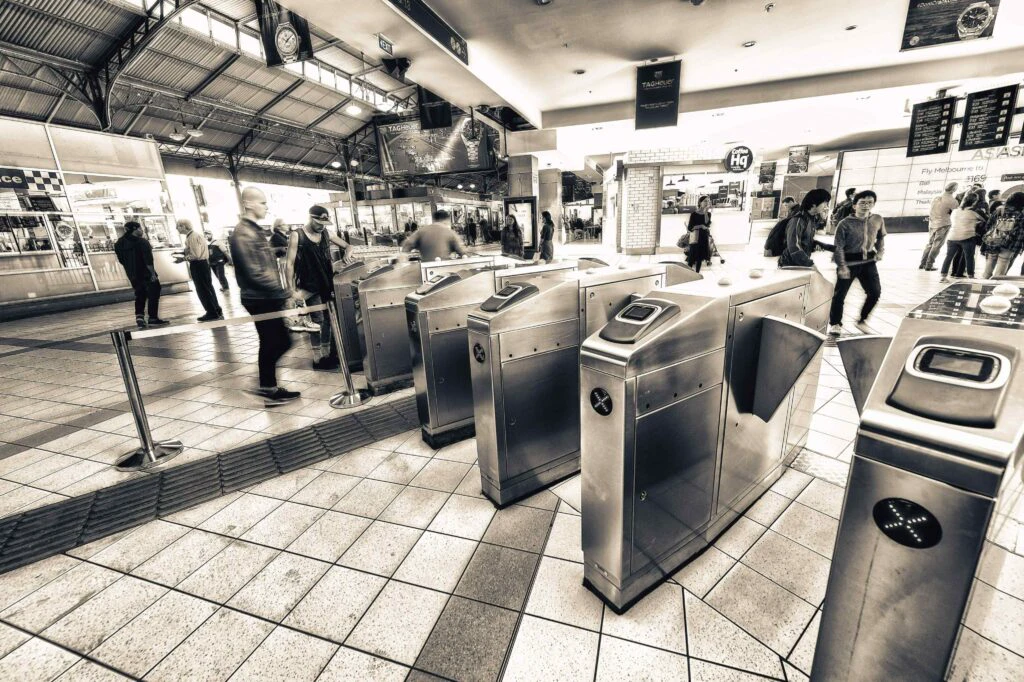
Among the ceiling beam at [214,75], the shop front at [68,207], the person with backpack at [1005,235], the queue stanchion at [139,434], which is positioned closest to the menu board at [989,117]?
the person with backpack at [1005,235]

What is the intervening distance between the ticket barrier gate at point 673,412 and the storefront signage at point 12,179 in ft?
39.6

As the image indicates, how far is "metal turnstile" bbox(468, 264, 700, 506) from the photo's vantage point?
2102 mm

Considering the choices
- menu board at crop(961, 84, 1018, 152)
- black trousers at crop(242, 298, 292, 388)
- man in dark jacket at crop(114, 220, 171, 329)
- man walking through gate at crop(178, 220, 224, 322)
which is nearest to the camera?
black trousers at crop(242, 298, 292, 388)

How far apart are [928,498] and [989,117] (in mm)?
9944

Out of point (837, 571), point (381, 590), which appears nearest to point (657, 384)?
point (837, 571)

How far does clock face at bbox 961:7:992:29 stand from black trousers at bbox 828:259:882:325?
2.81 meters

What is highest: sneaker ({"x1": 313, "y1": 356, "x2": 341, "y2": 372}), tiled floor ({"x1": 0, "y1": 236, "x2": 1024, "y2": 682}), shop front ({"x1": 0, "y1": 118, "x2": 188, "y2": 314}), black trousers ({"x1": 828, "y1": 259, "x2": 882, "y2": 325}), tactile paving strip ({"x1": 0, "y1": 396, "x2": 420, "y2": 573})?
shop front ({"x1": 0, "y1": 118, "x2": 188, "y2": 314})

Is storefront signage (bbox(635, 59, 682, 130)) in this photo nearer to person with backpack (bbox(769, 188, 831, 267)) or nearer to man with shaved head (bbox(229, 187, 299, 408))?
person with backpack (bbox(769, 188, 831, 267))

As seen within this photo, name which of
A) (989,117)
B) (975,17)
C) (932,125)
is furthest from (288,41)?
(989,117)

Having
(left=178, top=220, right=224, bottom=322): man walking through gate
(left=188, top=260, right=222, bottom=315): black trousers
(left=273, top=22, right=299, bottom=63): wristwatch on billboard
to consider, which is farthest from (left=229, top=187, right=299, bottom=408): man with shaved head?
(left=188, top=260, right=222, bottom=315): black trousers

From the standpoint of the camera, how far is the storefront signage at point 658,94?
6242 millimetres

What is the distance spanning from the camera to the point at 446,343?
2.82 m

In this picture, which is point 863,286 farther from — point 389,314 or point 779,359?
point 389,314

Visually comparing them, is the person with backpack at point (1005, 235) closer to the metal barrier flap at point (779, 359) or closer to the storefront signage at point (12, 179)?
the metal barrier flap at point (779, 359)
